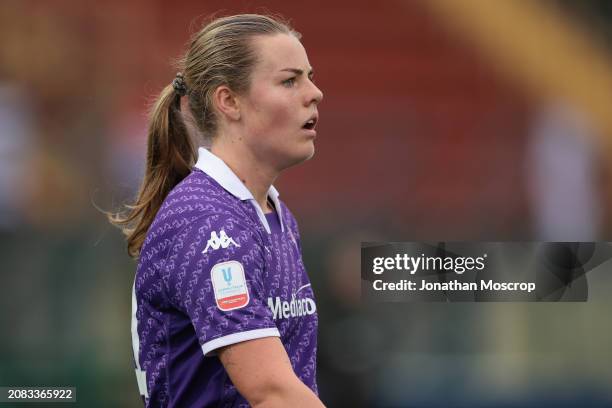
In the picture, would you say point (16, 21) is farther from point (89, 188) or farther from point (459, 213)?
point (459, 213)

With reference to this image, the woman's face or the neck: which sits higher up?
the woman's face

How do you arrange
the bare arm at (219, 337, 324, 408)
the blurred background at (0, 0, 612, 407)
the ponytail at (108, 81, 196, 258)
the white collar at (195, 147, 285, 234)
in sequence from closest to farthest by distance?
the bare arm at (219, 337, 324, 408) < the white collar at (195, 147, 285, 234) < the ponytail at (108, 81, 196, 258) < the blurred background at (0, 0, 612, 407)

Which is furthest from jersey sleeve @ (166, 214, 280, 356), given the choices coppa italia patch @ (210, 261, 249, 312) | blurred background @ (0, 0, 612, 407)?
blurred background @ (0, 0, 612, 407)

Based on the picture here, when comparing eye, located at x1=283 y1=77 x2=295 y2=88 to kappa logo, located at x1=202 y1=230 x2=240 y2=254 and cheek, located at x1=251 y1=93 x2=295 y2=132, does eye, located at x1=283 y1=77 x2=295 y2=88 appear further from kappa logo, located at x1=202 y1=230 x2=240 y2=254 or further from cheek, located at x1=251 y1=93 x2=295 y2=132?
kappa logo, located at x1=202 y1=230 x2=240 y2=254

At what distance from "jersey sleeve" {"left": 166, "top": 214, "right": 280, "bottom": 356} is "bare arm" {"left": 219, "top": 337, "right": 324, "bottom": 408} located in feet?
0.05

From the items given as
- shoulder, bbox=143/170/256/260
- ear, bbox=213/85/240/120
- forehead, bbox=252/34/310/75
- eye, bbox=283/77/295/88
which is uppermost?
forehead, bbox=252/34/310/75

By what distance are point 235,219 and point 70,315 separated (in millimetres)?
1926

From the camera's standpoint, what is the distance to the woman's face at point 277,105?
1593mm

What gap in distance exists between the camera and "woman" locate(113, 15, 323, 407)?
1.37 metres

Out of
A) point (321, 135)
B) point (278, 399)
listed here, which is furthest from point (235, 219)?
point (321, 135)

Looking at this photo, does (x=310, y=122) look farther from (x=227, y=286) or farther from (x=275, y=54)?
(x=227, y=286)

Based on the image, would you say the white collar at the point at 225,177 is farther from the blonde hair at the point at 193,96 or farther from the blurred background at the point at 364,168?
the blurred background at the point at 364,168

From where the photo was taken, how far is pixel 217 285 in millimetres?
1370

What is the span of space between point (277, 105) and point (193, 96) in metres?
0.18
